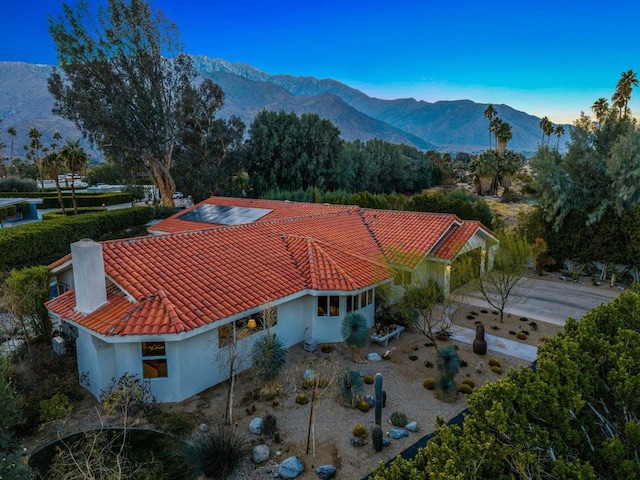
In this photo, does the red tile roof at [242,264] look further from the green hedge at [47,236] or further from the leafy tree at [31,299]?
the green hedge at [47,236]

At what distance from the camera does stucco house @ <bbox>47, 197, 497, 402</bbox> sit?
1256cm

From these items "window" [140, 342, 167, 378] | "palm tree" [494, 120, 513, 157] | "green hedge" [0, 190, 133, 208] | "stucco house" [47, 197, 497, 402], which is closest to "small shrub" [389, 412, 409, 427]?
"stucco house" [47, 197, 497, 402]

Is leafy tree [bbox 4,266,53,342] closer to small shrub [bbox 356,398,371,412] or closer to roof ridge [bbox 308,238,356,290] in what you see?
roof ridge [bbox 308,238,356,290]

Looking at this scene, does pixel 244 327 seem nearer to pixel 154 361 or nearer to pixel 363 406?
pixel 154 361

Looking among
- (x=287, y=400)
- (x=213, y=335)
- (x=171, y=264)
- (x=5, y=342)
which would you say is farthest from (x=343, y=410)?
(x=5, y=342)

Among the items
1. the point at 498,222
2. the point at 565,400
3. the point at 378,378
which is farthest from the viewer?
→ the point at 498,222

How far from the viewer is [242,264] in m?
16.8

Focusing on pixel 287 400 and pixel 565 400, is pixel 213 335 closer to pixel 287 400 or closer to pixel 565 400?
pixel 287 400

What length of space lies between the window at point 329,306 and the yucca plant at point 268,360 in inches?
158

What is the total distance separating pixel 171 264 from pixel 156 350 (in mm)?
4070

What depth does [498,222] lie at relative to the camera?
3328 cm

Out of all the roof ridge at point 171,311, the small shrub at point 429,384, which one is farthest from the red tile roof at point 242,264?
the small shrub at point 429,384

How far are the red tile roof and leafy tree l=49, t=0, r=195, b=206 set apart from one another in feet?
87.5

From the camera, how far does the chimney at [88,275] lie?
12.6m
